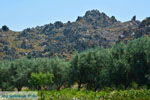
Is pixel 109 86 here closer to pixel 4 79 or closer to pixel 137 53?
pixel 137 53

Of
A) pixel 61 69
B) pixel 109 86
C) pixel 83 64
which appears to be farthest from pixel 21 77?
pixel 109 86

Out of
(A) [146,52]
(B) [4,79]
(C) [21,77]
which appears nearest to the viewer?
(A) [146,52]

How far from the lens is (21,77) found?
84625 mm

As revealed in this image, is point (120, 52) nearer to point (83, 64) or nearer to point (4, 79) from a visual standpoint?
point (83, 64)

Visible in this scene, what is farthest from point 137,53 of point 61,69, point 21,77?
point 21,77

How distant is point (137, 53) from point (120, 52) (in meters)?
5.14

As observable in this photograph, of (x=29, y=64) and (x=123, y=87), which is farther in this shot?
(x=29, y=64)

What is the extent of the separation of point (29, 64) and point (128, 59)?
32.9 meters

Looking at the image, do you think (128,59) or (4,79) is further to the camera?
(4,79)

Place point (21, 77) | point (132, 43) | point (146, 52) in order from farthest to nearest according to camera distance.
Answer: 1. point (21, 77)
2. point (132, 43)
3. point (146, 52)

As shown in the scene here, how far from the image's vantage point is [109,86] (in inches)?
2680

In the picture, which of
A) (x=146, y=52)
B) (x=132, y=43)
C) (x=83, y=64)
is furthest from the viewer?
(x=83, y=64)

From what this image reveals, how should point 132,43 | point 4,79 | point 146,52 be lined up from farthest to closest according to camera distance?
→ point 4,79 → point 132,43 → point 146,52

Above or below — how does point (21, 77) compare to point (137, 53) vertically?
below
